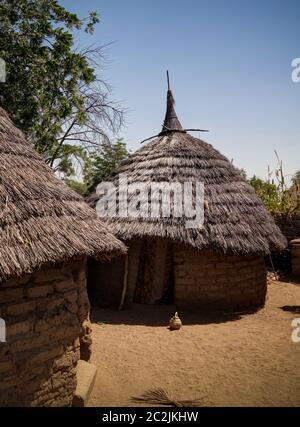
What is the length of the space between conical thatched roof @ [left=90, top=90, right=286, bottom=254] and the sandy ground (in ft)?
5.34

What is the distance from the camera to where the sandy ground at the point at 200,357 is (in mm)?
4297

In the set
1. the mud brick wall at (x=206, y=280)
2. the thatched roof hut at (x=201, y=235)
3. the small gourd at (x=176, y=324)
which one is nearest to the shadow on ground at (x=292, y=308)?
the thatched roof hut at (x=201, y=235)

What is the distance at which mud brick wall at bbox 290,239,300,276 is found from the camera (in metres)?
11.4

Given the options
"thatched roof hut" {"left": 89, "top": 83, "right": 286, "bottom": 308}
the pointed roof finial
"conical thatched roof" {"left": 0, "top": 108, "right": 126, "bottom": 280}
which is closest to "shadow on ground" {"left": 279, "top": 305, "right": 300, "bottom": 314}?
"thatched roof hut" {"left": 89, "top": 83, "right": 286, "bottom": 308}

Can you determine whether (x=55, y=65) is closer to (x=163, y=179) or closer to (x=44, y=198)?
(x=163, y=179)

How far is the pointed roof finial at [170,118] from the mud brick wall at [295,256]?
5579 mm

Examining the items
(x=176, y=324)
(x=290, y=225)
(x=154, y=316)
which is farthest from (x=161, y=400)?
(x=290, y=225)

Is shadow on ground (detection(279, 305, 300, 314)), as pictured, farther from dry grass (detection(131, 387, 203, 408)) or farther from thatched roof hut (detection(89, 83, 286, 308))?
dry grass (detection(131, 387, 203, 408))

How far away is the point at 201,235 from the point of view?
7.29 meters

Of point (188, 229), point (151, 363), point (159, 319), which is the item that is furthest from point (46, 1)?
point (151, 363)

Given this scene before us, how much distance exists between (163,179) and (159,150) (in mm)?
1315

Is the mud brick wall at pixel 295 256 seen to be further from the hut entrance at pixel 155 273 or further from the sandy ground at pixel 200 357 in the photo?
the hut entrance at pixel 155 273

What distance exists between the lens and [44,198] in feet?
12.9
